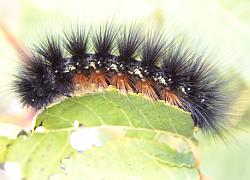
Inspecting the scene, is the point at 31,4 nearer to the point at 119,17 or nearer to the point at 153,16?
the point at 119,17

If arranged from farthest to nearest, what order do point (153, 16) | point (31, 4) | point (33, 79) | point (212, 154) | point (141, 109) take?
point (31, 4), point (153, 16), point (212, 154), point (33, 79), point (141, 109)

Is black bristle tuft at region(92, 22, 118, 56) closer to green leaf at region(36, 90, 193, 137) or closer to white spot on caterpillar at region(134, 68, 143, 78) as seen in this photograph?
white spot on caterpillar at region(134, 68, 143, 78)

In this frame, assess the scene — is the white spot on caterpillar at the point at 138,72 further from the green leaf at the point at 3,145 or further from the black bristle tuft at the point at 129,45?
the green leaf at the point at 3,145

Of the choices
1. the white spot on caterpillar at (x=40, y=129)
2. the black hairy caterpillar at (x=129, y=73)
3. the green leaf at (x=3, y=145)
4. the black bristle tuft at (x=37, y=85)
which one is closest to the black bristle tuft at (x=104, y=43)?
the black hairy caterpillar at (x=129, y=73)

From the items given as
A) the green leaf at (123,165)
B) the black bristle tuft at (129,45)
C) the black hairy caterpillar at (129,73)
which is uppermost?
the black bristle tuft at (129,45)

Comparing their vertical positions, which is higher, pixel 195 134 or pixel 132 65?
pixel 132 65

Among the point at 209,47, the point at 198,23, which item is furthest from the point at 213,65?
the point at 198,23

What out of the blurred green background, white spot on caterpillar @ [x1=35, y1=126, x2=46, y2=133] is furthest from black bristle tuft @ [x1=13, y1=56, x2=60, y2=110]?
white spot on caterpillar @ [x1=35, y1=126, x2=46, y2=133]
